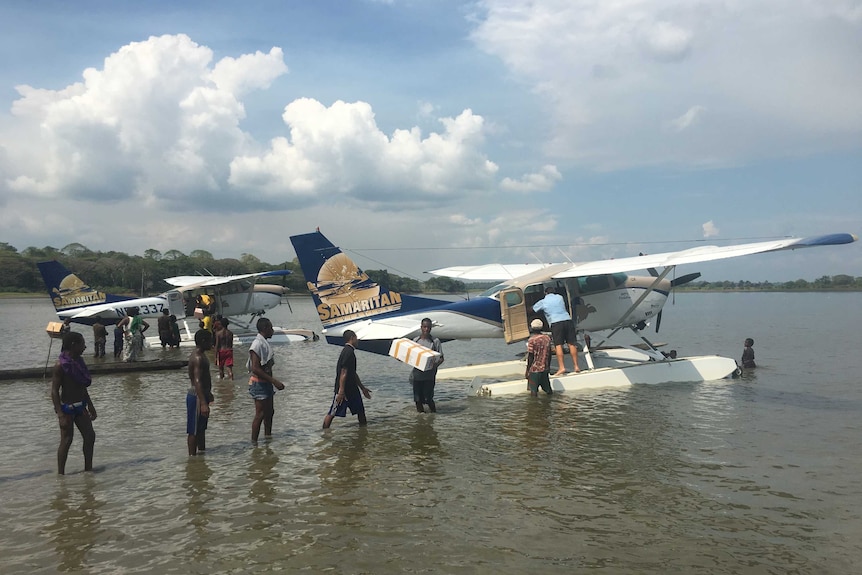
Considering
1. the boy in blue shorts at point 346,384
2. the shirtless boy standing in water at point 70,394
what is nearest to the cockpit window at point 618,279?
the boy in blue shorts at point 346,384

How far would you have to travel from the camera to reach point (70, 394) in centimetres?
625

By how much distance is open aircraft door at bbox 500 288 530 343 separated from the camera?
12.3 metres

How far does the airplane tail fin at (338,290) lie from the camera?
41.1 ft

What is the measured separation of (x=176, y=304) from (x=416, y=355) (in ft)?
55.4

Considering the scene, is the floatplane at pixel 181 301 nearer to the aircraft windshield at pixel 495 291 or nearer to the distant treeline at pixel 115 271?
the aircraft windshield at pixel 495 291

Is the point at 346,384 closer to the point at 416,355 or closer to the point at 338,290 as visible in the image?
the point at 416,355

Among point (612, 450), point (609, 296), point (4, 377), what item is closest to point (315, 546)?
point (612, 450)

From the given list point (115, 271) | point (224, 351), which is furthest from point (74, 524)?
point (115, 271)

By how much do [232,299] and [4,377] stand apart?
37.9 feet

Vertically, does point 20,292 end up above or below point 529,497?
above

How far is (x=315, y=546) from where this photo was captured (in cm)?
457

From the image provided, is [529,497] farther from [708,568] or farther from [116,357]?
[116,357]

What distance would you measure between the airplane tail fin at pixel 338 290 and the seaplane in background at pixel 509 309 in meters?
0.02

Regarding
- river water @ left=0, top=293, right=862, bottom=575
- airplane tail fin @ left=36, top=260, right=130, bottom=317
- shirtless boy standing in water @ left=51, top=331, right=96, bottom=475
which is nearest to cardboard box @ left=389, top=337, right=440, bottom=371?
river water @ left=0, top=293, right=862, bottom=575
